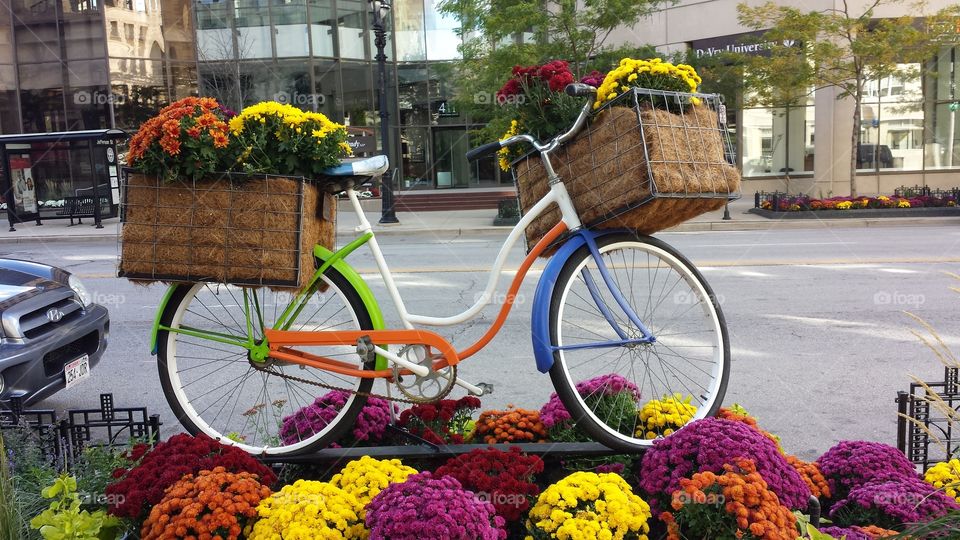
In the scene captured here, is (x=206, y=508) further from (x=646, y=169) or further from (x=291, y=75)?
(x=291, y=75)

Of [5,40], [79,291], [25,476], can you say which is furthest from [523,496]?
[5,40]

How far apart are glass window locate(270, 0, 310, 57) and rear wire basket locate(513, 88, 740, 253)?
29946mm

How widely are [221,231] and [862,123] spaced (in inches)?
1145

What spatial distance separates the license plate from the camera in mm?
5214

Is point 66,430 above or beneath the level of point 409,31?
beneath

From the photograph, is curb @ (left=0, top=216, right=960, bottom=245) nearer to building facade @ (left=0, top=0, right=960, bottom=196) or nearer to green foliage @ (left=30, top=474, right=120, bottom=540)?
building facade @ (left=0, top=0, right=960, bottom=196)

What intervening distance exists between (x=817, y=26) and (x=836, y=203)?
468 centimetres

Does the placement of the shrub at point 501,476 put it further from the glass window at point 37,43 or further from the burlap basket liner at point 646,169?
the glass window at point 37,43

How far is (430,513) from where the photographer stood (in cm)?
246

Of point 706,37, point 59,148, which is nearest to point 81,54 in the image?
point 59,148

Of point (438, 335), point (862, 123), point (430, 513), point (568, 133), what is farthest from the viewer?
point (862, 123)

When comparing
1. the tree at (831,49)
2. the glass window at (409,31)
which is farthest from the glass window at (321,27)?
the tree at (831,49)

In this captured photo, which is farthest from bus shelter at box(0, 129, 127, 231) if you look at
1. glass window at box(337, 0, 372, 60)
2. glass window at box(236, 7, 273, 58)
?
glass window at box(337, 0, 372, 60)

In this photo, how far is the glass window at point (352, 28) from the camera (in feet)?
106
